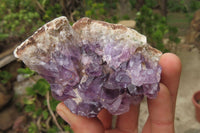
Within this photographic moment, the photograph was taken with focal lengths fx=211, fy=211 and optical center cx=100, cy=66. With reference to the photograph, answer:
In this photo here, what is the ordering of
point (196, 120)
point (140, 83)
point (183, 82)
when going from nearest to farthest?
point (140, 83)
point (196, 120)
point (183, 82)

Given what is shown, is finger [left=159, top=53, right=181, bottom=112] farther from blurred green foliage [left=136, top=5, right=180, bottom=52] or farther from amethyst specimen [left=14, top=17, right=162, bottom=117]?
→ blurred green foliage [left=136, top=5, right=180, bottom=52]

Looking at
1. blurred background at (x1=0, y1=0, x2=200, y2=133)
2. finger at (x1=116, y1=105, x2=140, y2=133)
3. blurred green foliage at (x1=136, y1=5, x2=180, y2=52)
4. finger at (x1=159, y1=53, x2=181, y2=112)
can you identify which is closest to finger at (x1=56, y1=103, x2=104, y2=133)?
finger at (x1=116, y1=105, x2=140, y2=133)

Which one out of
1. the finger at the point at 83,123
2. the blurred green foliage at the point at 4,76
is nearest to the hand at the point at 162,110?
the finger at the point at 83,123

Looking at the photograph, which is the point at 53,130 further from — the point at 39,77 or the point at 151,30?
the point at 151,30

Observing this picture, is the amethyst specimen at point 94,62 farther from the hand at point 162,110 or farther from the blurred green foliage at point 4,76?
the blurred green foliage at point 4,76

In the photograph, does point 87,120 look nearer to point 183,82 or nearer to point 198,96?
point 198,96

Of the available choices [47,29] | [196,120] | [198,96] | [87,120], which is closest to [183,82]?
[198,96]
